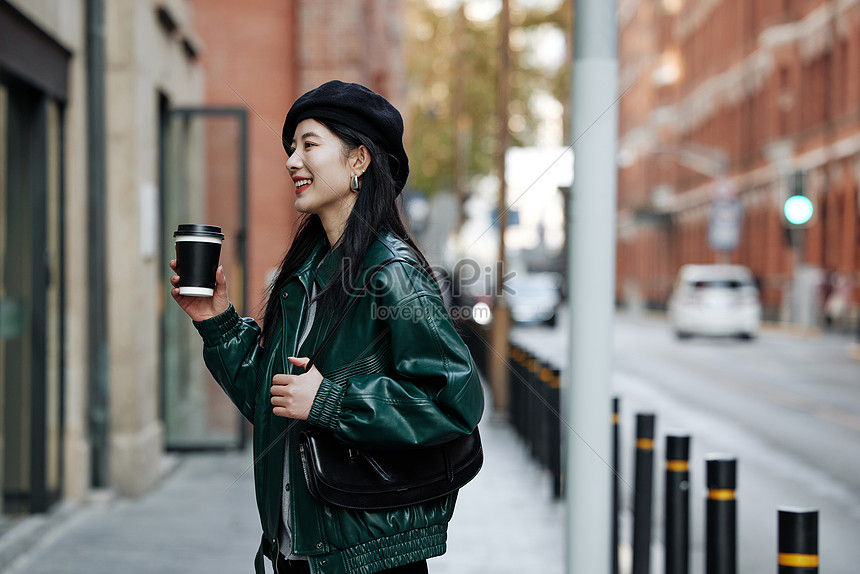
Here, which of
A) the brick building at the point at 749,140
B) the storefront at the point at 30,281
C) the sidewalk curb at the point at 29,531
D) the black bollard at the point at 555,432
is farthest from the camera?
the brick building at the point at 749,140

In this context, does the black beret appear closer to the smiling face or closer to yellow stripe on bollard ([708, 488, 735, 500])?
the smiling face

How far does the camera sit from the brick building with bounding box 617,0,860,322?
34.0m

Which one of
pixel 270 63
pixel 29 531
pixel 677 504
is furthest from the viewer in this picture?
pixel 270 63

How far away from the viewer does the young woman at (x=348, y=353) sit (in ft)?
7.20

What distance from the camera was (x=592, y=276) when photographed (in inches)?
144

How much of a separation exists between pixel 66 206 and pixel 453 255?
29.3m

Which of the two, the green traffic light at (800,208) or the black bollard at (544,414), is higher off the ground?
the green traffic light at (800,208)

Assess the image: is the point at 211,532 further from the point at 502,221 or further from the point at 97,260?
the point at 502,221

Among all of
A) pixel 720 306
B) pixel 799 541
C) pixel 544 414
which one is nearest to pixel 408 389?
pixel 799 541

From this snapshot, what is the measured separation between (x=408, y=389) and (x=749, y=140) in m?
46.7

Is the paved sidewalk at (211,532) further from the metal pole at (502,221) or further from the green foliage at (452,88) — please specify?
the green foliage at (452,88)

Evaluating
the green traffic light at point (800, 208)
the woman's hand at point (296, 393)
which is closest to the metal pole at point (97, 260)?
the woman's hand at point (296, 393)

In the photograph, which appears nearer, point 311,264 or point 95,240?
point 311,264

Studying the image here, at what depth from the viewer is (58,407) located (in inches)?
268
